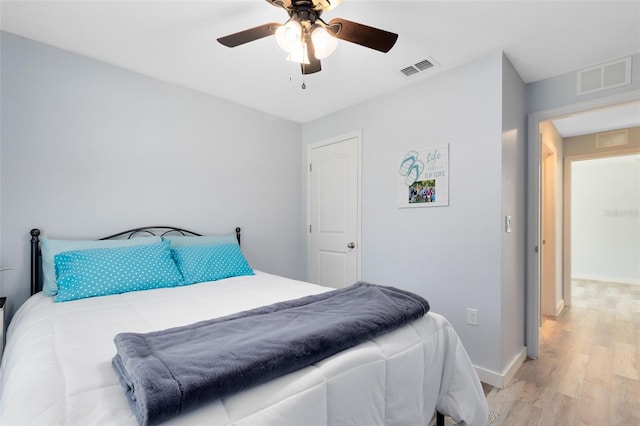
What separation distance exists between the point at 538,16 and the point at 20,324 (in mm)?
3323

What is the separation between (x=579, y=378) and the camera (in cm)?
235

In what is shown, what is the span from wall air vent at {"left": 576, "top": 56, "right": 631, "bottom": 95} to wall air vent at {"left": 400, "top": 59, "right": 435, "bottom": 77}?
1.19 meters

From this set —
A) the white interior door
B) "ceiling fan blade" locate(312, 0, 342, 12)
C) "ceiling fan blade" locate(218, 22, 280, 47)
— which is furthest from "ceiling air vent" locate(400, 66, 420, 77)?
"ceiling fan blade" locate(218, 22, 280, 47)

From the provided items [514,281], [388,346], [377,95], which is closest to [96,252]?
[388,346]

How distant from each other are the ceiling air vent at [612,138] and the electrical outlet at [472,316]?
11.4ft

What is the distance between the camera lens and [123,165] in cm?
252

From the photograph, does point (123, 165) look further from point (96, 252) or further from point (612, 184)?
point (612, 184)

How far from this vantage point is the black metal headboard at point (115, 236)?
2123 mm

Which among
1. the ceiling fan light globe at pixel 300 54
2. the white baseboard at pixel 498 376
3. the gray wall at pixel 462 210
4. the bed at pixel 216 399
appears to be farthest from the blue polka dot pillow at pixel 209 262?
the white baseboard at pixel 498 376

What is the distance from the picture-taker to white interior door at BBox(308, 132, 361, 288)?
330 cm

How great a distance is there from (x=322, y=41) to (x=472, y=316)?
217cm

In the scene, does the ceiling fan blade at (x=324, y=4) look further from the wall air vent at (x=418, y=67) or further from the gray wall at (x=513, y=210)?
the gray wall at (x=513, y=210)

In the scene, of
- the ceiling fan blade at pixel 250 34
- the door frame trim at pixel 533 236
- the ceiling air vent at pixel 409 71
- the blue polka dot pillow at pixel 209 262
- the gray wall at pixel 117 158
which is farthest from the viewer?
the door frame trim at pixel 533 236

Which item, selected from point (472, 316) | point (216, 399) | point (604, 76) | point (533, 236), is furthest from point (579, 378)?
point (216, 399)
